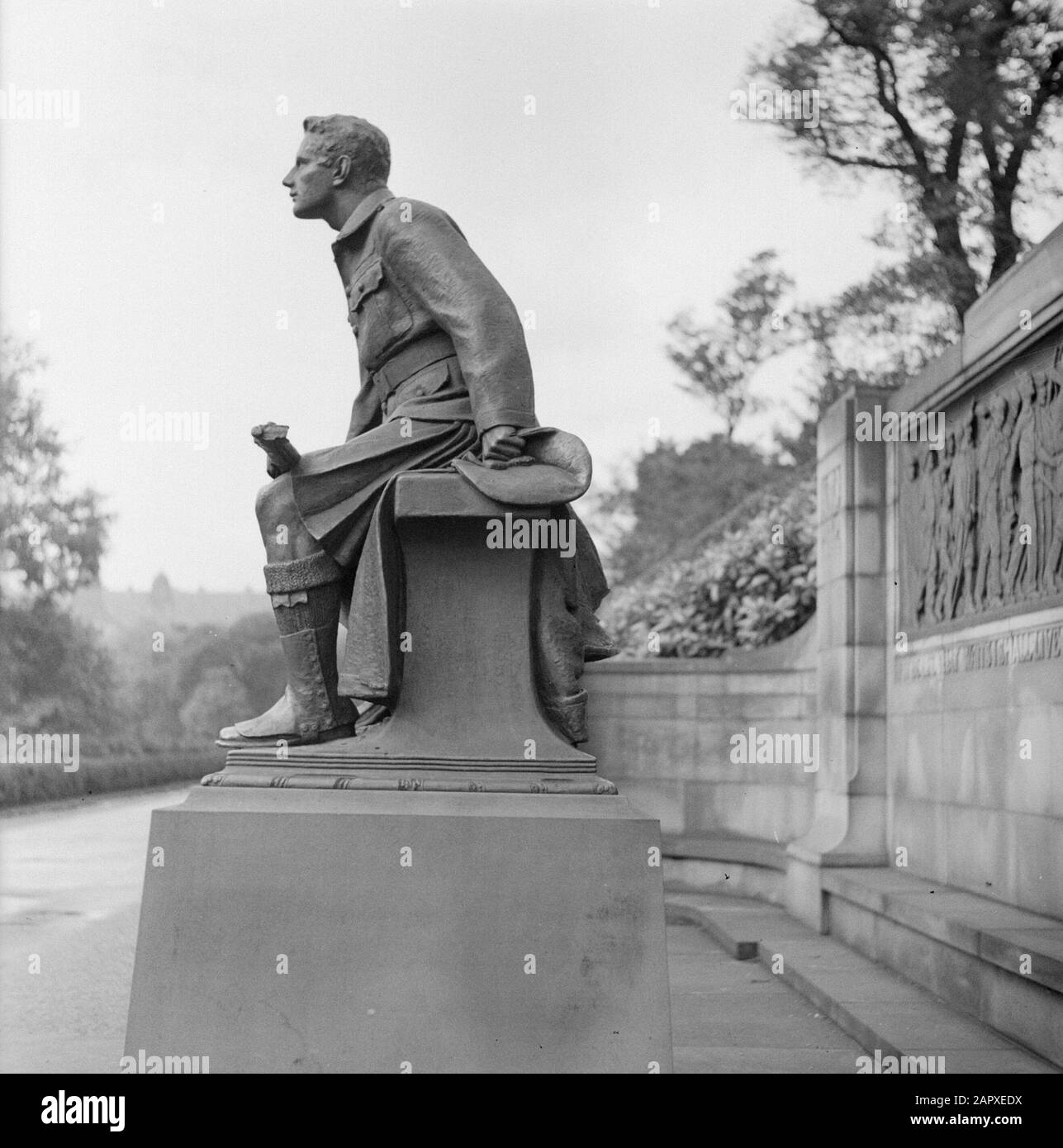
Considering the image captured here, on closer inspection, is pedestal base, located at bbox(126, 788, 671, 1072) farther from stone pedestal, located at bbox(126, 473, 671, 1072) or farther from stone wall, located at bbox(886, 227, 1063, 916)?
stone wall, located at bbox(886, 227, 1063, 916)

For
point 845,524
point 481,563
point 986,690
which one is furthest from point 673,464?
point 481,563

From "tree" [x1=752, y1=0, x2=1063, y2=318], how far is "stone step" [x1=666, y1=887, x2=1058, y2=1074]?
8622 millimetres

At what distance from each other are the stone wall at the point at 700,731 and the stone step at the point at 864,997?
4.19ft

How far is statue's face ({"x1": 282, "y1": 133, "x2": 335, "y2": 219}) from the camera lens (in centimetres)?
516

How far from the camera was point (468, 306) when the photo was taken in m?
4.84

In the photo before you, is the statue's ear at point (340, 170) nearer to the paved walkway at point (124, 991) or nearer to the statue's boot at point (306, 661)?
the statue's boot at point (306, 661)

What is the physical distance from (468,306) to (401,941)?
2.10 metres

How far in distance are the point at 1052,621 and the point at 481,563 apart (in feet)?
10.2

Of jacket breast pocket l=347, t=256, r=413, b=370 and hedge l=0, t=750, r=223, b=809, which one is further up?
jacket breast pocket l=347, t=256, r=413, b=370
